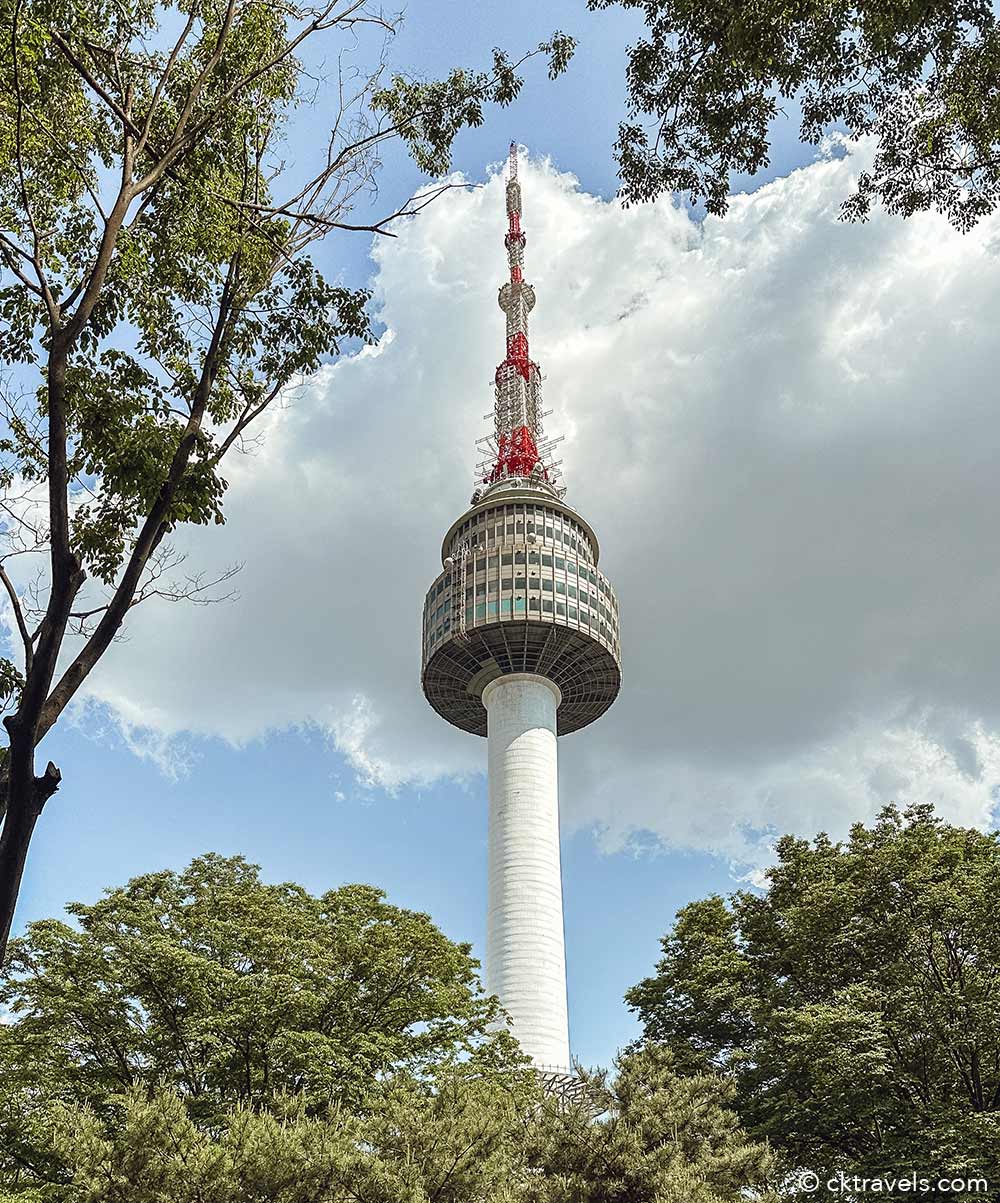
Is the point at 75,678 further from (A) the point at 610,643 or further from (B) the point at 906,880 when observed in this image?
(A) the point at 610,643

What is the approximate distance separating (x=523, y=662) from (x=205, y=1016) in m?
43.0

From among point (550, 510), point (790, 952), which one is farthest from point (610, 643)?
point (790, 952)

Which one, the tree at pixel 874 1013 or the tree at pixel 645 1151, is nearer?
the tree at pixel 645 1151

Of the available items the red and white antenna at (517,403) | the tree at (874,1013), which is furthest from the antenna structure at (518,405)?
the tree at (874,1013)

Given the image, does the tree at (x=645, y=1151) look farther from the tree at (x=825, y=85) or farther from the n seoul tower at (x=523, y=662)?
the n seoul tower at (x=523, y=662)

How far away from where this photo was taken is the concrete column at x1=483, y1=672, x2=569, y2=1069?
5519 cm

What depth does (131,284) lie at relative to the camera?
12.7 m

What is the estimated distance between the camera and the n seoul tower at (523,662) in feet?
187

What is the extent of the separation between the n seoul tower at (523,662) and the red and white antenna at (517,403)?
105mm

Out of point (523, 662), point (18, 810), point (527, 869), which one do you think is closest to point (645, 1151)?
point (18, 810)

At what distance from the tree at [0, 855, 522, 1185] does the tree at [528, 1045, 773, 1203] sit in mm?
5091

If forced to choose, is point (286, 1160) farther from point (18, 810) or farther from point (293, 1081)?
point (18, 810)

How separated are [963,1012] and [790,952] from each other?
5.69 metres

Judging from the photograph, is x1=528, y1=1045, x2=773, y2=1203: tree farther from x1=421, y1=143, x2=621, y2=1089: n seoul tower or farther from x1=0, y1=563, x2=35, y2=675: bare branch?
x1=421, y1=143, x2=621, y2=1089: n seoul tower
